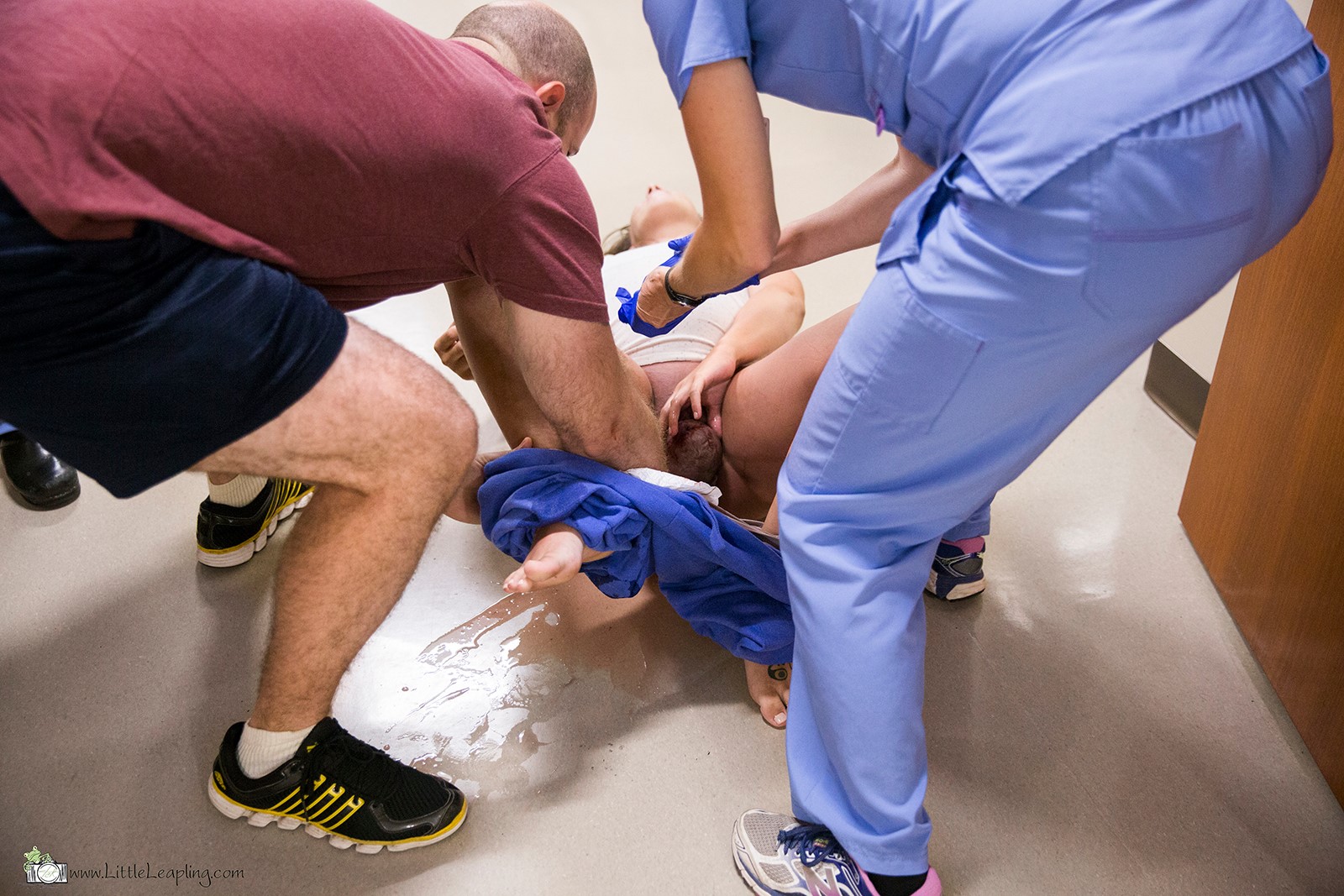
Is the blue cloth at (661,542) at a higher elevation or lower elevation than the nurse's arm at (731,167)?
lower

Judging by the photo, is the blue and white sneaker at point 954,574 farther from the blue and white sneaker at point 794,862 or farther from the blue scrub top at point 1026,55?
the blue scrub top at point 1026,55

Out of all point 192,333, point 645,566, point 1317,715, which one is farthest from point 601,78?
point 1317,715

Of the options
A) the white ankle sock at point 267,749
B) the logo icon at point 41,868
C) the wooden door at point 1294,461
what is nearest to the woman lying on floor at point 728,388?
the white ankle sock at point 267,749

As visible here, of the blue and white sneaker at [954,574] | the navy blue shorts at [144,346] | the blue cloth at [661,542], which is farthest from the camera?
the blue and white sneaker at [954,574]

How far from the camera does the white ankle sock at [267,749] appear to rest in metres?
1.08

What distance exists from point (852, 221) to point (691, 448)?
0.41 meters

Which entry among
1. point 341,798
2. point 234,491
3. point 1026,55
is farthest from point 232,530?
point 1026,55

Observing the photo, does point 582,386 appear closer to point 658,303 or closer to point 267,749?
point 658,303

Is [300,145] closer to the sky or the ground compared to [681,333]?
closer to the sky

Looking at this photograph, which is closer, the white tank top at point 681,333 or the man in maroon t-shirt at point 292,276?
the man in maroon t-shirt at point 292,276

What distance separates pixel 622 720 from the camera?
1.23 metres

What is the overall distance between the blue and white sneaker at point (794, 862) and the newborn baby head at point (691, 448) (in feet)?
1.68

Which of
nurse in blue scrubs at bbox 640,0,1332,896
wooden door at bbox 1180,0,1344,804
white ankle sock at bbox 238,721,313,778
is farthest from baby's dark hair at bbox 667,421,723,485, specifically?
wooden door at bbox 1180,0,1344,804

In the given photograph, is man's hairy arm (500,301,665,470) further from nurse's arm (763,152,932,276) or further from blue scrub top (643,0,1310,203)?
blue scrub top (643,0,1310,203)
